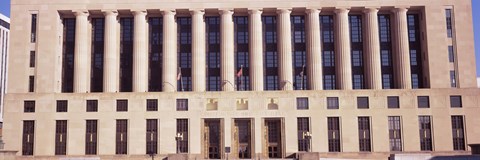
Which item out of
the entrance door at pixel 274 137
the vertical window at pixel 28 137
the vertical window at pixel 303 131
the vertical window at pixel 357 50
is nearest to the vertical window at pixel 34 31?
the vertical window at pixel 28 137

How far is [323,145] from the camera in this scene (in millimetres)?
87875

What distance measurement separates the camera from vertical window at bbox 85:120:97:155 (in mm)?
89625

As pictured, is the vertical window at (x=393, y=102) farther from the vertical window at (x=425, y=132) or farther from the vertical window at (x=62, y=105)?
the vertical window at (x=62, y=105)

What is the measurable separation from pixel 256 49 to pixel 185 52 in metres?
11.7

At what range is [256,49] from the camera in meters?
96.5

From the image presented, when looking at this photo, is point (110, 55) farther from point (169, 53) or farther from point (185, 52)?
point (185, 52)

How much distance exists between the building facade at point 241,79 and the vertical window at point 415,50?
0.16 metres

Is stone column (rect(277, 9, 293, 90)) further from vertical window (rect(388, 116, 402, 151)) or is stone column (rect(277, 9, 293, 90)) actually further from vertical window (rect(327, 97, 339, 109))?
vertical window (rect(388, 116, 402, 151))

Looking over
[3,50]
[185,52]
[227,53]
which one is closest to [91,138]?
[185,52]

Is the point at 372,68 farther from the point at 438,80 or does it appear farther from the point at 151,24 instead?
the point at 151,24


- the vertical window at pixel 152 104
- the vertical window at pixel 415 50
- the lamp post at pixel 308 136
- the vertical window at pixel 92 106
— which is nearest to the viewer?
the lamp post at pixel 308 136

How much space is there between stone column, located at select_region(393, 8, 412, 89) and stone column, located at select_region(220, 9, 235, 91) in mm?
25289

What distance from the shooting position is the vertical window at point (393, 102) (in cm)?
8872

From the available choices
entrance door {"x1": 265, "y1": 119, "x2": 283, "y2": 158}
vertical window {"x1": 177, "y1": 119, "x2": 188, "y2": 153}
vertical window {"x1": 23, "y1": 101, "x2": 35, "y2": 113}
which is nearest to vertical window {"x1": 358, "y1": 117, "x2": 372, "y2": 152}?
entrance door {"x1": 265, "y1": 119, "x2": 283, "y2": 158}
